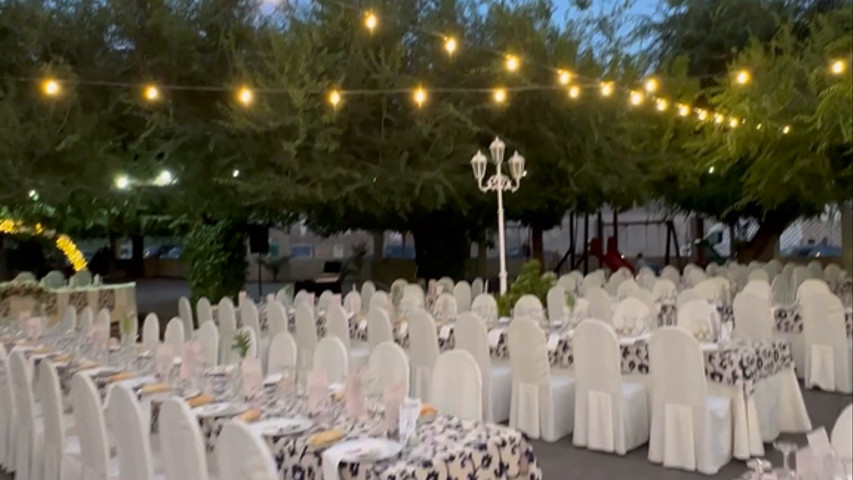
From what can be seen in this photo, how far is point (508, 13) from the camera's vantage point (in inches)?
379

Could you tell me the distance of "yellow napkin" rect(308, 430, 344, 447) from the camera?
3.13 metres

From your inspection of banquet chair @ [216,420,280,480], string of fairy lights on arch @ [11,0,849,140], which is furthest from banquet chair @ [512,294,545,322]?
banquet chair @ [216,420,280,480]

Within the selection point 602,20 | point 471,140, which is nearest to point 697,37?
point 602,20

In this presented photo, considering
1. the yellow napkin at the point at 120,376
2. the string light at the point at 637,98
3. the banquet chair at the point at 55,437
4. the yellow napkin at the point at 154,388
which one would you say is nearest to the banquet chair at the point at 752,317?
the string light at the point at 637,98

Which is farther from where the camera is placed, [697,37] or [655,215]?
[655,215]

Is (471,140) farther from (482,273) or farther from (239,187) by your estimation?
(482,273)

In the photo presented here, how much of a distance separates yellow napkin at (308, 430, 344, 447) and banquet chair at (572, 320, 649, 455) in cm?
243

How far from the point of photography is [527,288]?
769 cm

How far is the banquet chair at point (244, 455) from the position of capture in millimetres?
2600

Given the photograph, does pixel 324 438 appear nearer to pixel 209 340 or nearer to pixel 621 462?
pixel 621 462

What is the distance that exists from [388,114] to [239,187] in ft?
6.59

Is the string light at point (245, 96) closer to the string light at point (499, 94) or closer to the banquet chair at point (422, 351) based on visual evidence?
the string light at point (499, 94)

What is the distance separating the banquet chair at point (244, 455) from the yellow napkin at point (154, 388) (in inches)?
61.1

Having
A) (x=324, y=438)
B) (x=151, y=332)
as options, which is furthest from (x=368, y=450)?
(x=151, y=332)
